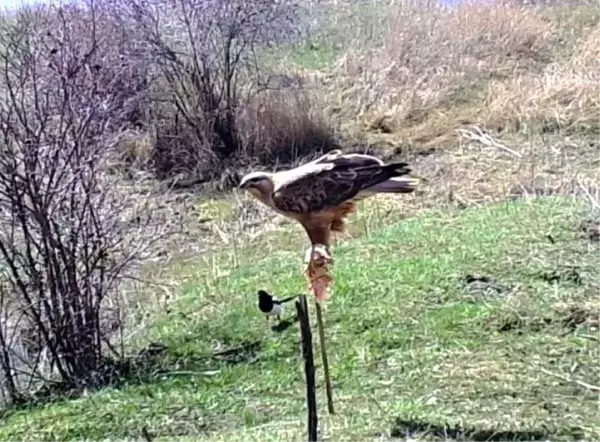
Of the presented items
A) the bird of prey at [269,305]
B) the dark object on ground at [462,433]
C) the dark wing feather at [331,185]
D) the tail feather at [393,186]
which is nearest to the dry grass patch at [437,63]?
the bird of prey at [269,305]

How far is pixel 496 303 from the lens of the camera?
604 cm

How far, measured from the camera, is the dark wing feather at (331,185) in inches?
203

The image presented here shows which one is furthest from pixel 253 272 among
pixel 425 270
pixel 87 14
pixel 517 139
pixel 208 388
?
pixel 517 139

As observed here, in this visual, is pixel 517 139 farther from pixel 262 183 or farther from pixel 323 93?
pixel 262 183

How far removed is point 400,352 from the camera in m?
5.55

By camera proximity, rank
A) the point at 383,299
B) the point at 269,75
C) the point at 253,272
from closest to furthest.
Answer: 1. the point at 383,299
2. the point at 253,272
3. the point at 269,75

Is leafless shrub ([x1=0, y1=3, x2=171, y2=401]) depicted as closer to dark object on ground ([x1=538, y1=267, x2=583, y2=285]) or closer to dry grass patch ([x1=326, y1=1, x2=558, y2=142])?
dark object on ground ([x1=538, y1=267, x2=583, y2=285])

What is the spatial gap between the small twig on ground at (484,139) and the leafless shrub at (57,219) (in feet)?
17.1

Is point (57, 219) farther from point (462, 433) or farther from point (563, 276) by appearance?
point (462, 433)

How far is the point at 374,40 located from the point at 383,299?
401 inches

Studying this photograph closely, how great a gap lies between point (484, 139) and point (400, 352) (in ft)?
22.3

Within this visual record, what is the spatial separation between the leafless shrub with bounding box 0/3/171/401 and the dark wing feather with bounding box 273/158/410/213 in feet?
7.28

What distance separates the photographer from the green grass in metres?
4.47

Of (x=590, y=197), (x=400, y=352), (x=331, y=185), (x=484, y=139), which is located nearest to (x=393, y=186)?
(x=331, y=185)
